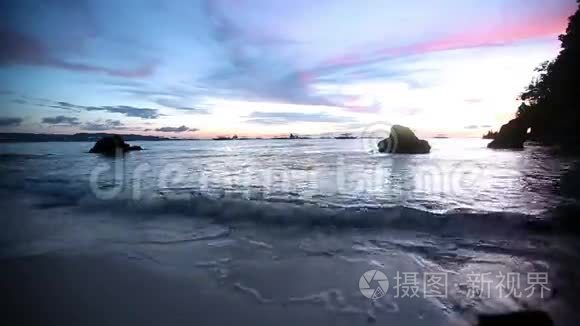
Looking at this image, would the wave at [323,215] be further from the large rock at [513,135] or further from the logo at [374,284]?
the large rock at [513,135]

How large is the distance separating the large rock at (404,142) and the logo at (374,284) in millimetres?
35400

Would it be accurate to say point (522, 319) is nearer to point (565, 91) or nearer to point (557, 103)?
point (565, 91)

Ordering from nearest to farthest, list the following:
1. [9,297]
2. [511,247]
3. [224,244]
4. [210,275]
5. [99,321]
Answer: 1. [99,321]
2. [9,297]
3. [210,275]
4. [511,247]
5. [224,244]

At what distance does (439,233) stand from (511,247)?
51.2 inches

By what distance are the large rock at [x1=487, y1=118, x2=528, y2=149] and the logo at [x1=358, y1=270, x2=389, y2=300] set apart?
5313cm

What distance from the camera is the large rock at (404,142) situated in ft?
120

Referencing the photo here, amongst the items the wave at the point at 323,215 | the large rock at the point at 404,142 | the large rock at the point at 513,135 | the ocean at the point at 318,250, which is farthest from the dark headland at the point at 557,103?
the wave at the point at 323,215

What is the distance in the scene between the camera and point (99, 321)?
305 centimetres

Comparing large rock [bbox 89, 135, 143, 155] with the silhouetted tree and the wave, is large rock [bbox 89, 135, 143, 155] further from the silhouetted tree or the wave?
the silhouetted tree

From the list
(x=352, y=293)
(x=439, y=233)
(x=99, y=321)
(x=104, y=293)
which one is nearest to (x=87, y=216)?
(x=104, y=293)

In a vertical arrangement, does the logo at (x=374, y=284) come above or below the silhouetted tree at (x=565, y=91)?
below

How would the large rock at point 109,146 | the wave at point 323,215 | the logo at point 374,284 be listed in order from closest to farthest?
the logo at point 374,284
the wave at point 323,215
the large rock at point 109,146

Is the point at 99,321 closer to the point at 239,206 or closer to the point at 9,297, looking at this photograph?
the point at 9,297

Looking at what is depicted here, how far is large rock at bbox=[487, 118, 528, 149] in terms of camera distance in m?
44.2
